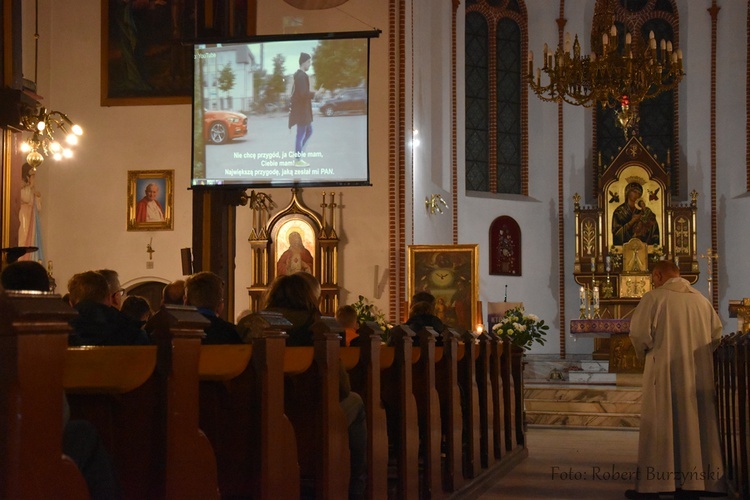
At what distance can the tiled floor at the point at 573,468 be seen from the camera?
7.34 metres

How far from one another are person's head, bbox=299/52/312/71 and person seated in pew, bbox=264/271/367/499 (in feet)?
22.1

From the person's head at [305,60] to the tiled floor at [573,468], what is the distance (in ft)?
16.0

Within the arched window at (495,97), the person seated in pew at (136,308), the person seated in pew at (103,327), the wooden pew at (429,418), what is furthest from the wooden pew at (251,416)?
the arched window at (495,97)

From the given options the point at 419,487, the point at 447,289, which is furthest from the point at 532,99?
the point at 419,487

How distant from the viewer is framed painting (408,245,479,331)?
14.9 meters

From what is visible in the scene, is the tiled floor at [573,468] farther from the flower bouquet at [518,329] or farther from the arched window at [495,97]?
the arched window at [495,97]

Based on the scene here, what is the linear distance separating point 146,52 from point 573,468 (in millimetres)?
10463

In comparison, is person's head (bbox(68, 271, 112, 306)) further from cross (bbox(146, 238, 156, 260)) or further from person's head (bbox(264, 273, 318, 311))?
cross (bbox(146, 238, 156, 260))

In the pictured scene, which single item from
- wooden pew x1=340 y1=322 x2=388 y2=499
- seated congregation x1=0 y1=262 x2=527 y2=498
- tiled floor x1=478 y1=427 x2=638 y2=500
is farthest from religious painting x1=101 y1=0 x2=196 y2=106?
wooden pew x1=340 y1=322 x2=388 y2=499

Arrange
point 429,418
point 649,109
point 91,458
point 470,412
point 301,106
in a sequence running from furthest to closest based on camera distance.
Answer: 1. point 649,109
2. point 301,106
3. point 470,412
4. point 429,418
5. point 91,458

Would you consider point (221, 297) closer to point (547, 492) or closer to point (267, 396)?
point (267, 396)

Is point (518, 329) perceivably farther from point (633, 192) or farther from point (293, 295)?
point (633, 192)

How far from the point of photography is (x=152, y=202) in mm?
16047

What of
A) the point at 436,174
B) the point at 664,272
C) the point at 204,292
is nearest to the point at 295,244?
the point at 436,174
